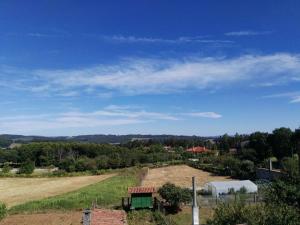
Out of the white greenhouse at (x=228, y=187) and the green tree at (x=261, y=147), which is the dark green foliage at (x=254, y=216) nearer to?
the white greenhouse at (x=228, y=187)

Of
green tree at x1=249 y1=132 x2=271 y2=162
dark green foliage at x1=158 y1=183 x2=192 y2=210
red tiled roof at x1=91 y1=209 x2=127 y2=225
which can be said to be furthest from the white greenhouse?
green tree at x1=249 y1=132 x2=271 y2=162

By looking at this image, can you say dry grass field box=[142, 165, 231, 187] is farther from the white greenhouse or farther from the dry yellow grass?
the white greenhouse

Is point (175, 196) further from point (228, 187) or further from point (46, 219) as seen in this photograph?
point (228, 187)

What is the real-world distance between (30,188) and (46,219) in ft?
116

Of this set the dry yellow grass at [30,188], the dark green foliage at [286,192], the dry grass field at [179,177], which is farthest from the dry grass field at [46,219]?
the dry grass field at [179,177]

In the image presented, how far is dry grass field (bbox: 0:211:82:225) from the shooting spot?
3203 cm

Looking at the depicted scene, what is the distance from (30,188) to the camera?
220ft

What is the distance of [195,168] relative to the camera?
91.8 m

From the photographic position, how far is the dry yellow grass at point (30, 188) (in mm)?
55056

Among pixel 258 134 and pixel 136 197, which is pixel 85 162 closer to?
pixel 258 134

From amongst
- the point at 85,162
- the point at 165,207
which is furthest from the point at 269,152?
the point at 165,207

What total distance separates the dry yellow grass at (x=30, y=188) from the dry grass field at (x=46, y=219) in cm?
1444

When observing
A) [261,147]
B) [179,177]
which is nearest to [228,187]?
[179,177]

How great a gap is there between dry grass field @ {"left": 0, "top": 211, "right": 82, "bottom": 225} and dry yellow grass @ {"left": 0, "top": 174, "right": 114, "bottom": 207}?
568 inches
